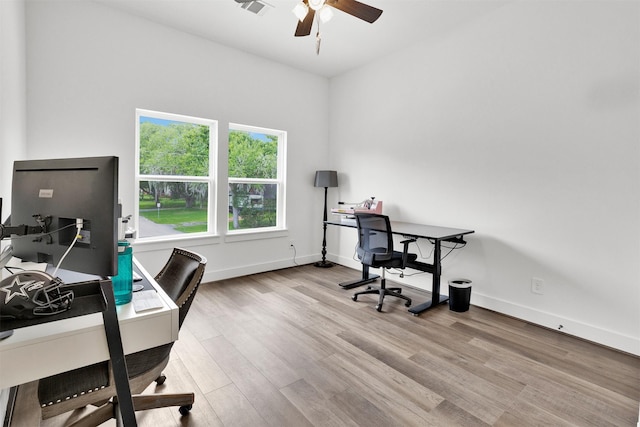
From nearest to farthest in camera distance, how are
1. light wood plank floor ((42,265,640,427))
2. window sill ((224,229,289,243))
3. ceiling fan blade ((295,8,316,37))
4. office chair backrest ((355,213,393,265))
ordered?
light wood plank floor ((42,265,640,427))
ceiling fan blade ((295,8,316,37))
office chair backrest ((355,213,393,265))
window sill ((224,229,289,243))

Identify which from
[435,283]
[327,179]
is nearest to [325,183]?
[327,179]

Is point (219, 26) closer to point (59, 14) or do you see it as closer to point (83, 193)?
point (59, 14)

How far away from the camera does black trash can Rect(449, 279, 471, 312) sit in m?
3.20

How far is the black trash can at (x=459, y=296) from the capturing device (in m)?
3.20

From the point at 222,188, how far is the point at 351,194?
186 centimetres

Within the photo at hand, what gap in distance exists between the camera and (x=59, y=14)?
9.71 feet

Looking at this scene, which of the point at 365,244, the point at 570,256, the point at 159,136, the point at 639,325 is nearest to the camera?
the point at 639,325

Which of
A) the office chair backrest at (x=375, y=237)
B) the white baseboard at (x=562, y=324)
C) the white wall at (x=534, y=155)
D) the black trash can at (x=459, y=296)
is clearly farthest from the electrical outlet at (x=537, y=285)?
the office chair backrest at (x=375, y=237)

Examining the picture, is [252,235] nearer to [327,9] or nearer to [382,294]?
[382,294]

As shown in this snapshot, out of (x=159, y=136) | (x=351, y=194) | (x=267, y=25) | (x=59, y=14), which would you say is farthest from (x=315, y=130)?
(x=59, y=14)

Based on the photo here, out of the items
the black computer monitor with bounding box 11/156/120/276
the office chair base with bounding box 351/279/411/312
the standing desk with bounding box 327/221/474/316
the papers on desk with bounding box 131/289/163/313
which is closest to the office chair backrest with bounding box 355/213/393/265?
the standing desk with bounding box 327/221/474/316

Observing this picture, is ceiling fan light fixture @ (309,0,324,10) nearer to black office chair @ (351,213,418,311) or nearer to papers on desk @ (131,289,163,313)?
black office chair @ (351,213,418,311)

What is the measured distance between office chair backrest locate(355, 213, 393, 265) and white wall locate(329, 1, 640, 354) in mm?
852

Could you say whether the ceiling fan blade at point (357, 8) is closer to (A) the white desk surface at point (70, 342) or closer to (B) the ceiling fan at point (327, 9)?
(B) the ceiling fan at point (327, 9)
